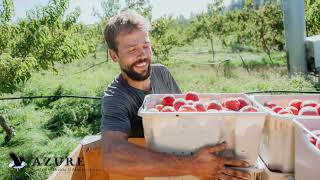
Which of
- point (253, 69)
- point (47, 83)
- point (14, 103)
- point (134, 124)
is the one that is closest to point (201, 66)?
point (253, 69)

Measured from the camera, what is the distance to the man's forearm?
1423 millimetres

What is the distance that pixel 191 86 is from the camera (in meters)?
9.24

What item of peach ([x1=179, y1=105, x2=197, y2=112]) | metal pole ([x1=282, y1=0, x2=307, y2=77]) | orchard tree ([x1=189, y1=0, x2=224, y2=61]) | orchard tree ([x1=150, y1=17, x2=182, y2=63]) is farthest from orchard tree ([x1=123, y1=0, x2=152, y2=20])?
peach ([x1=179, y1=105, x2=197, y2=112])

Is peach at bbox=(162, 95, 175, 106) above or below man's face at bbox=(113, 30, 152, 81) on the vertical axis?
below

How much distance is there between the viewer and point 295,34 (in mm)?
9062

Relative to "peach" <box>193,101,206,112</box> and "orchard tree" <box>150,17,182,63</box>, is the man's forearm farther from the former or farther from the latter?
"orchard tree" <box>150,17,182,63</box>

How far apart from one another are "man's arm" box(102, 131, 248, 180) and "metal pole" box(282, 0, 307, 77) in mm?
7904

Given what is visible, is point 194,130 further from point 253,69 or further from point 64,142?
point 253,69

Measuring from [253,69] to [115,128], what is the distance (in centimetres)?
1177

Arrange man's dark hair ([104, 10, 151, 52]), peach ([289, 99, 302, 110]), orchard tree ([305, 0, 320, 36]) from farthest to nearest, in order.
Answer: orchard tree ([305, 0, 320, 36])
man's dark hair ([104, 10, 151, 52])
peach ([289, 99, 302, 110])

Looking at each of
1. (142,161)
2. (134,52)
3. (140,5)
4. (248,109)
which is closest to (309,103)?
(248,109)

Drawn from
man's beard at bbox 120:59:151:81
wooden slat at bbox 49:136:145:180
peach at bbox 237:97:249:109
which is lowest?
wooden slat at bbox 49:136:145:180

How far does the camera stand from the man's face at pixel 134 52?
70.7 inches

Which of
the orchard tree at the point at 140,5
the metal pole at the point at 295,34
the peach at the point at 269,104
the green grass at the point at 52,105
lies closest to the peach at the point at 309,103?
the peach at the point at 269,104
